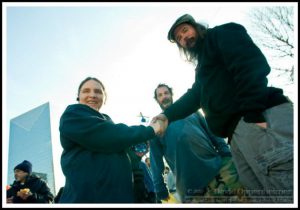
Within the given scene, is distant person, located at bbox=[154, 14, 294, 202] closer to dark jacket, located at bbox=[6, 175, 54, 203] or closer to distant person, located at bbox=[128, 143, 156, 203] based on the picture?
distant person, located at bbox=[128, 143, 156, 203]

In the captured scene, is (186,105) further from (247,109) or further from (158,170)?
(158,170)

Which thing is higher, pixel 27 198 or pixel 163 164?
pixel 163 164

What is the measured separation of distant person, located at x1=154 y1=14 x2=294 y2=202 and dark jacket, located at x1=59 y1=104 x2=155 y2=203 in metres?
0.88

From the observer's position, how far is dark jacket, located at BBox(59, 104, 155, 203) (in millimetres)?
2562

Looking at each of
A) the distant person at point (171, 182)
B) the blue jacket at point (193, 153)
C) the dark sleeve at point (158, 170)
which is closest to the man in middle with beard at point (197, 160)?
the blue jacket at point (193, 153)

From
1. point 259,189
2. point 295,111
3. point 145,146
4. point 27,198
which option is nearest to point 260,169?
point 259,189

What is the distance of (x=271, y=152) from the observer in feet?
6.82

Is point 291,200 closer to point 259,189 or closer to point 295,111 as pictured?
point 259,189

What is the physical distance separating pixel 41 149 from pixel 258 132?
9779 centimetres

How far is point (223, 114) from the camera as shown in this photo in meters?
2.44

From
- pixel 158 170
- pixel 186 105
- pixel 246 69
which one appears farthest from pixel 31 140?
pixel 246 69

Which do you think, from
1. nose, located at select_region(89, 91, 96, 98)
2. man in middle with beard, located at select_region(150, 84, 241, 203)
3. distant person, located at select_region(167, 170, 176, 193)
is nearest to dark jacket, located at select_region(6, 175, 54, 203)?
distant person, located at select_region(167, 170, 176, 193)

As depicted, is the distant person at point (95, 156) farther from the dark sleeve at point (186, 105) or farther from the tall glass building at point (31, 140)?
the tall glass building at point (31, 140)

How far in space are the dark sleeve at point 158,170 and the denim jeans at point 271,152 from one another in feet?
7.75
